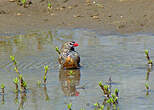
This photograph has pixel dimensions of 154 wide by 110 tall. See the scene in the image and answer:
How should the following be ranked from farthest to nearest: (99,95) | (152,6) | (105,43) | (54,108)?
(152,6)
(105,43)
(99,95)
(54,108)

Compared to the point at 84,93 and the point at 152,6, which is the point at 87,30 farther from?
the point at 84,93

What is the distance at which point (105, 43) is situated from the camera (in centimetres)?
1172

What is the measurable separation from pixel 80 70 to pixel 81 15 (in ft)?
16.8

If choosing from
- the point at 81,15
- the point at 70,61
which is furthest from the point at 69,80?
the point at 81,15

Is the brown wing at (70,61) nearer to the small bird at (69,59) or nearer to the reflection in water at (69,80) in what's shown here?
the small bird at (69,59)

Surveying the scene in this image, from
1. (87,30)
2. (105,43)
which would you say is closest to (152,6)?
(87,30)

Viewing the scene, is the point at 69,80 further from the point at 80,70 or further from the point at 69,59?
the point at 69,59

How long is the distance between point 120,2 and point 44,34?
3.20 metres

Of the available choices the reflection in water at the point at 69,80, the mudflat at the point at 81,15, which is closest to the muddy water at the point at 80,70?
the reflection in water at the point at 69,80

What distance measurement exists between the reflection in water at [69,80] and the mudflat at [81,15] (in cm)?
389

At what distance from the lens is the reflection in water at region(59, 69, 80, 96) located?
7896 millimetres

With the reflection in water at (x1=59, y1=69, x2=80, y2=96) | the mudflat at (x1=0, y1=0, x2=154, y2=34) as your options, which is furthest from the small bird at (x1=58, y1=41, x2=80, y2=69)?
the mudflat at (x1=0, y1=0, x2=154, y2=34)

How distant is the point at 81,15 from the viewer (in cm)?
1434

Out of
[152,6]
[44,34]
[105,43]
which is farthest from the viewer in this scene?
[152,6]
